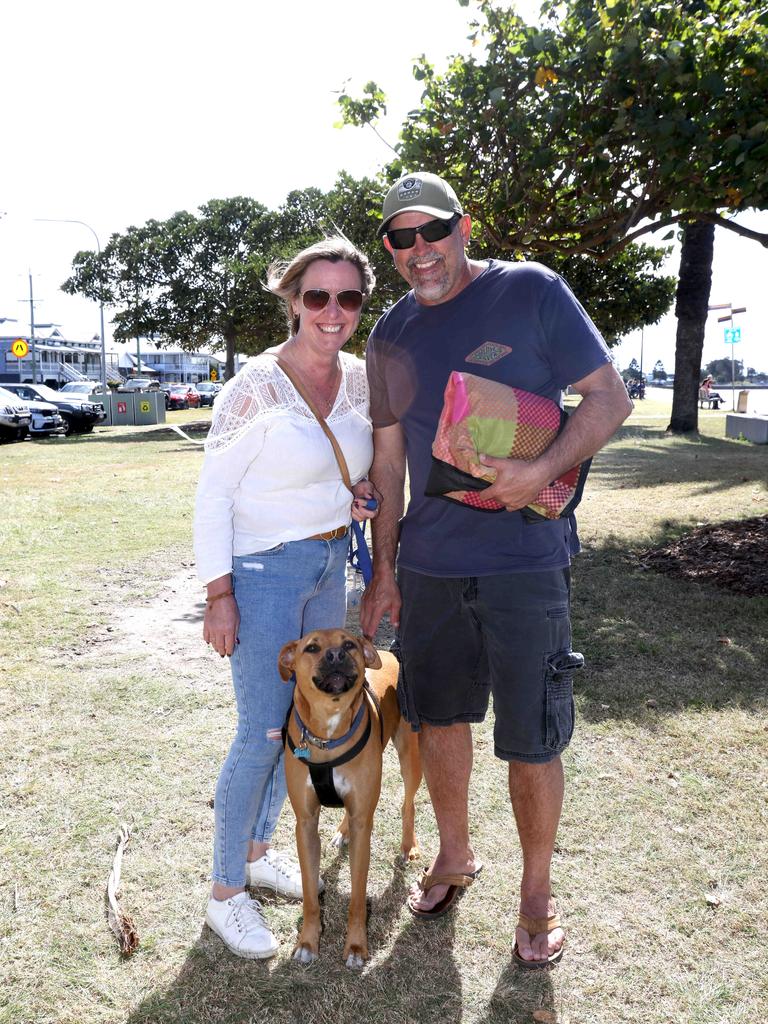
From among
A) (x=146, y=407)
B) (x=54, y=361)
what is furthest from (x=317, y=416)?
(x=54, y=361)

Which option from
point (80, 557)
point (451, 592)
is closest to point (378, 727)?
point (451, 592)

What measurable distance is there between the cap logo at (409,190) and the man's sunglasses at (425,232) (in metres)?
0.11

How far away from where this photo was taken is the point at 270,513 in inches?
109

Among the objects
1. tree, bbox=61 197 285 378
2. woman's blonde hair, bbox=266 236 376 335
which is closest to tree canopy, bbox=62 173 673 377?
tree, bbox=61 197 285 378

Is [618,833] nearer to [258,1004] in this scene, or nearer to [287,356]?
[258,1004]

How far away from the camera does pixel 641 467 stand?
610 inches

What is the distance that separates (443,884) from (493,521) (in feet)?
4.98

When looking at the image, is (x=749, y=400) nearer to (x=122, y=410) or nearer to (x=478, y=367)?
(x=122, y=410)

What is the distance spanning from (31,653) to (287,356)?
4123 millimetres

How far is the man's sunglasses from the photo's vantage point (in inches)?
109

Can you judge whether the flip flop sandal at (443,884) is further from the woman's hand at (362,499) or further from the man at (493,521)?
the woman's hand at (362,499)

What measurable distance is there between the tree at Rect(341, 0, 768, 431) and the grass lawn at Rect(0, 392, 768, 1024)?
377 cm

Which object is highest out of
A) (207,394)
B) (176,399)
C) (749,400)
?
(749,400)

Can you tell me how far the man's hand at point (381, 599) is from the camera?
3.21m
